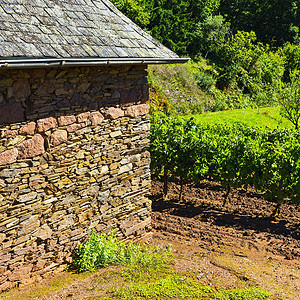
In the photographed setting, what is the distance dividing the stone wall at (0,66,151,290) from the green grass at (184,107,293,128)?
12054 millimetres

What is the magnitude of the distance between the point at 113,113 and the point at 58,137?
118 cm

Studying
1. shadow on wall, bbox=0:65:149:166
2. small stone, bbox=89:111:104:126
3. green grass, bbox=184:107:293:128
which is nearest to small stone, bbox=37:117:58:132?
shadow on wall, bbox=0:65:149:166

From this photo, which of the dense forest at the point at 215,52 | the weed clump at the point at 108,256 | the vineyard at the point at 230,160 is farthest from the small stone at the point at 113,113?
the dense forest at the point at 215,52

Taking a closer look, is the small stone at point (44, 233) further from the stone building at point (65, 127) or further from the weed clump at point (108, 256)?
the weed clump at point (108, 256)

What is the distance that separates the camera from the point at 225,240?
8102 mm

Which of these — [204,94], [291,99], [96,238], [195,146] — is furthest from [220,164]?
[204,94]

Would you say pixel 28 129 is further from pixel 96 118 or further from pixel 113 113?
pixel 113 113

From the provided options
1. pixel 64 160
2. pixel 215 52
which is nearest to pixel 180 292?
pixel 64 160

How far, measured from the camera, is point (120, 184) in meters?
7.05

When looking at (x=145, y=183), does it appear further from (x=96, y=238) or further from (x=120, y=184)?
(x=96, y=238)

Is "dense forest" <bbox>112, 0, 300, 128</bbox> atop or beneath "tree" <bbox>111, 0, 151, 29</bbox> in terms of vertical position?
beneath

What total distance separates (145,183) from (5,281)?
3094 millimetres

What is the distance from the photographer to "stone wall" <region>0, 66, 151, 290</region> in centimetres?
543

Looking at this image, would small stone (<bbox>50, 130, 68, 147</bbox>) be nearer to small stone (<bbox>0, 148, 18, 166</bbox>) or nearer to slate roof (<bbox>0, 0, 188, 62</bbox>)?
small stone (<bbox>0, 148, 18, 166</bbox>)
